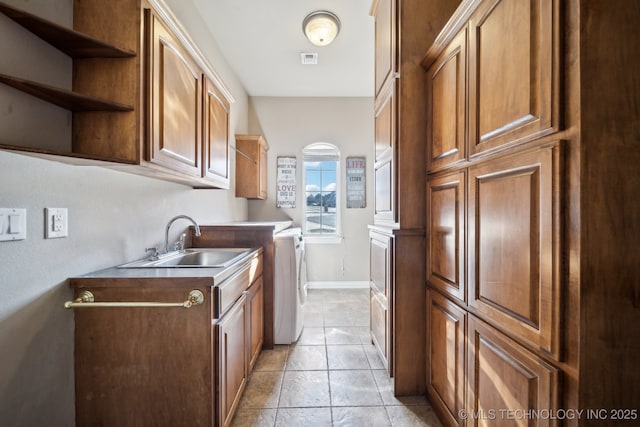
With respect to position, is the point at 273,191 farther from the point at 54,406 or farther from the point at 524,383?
the point at 524,383

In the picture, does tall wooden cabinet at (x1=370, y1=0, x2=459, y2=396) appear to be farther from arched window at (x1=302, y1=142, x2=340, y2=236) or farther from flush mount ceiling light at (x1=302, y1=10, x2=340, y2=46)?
arched window at (x1=302, y1=142, x2=340, y2=236)

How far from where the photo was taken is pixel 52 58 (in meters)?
1.11

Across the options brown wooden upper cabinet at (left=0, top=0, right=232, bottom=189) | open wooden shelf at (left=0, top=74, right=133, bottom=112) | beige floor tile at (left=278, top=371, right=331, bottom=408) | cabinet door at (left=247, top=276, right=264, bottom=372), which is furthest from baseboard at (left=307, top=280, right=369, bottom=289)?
open wooden shelf at (left=0, top=74, right=133, bottom=112)

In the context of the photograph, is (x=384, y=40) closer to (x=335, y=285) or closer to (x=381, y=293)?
(x=381, y=293)

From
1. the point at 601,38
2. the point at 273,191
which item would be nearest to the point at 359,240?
the point at 273,191

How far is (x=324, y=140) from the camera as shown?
14.4 feet

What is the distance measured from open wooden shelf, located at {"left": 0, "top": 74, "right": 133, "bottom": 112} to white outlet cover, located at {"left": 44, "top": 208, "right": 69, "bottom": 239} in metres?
0.42

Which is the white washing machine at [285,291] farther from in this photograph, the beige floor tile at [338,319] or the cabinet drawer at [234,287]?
the beige floor tile at [338,319]

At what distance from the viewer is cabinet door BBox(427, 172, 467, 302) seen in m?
1.34

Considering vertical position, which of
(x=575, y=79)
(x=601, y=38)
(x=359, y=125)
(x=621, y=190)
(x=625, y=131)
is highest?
(x=359, y=125)

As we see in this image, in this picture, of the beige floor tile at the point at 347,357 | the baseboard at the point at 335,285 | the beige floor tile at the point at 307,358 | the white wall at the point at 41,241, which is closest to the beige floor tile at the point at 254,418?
the beige floor tile at the point at 307,358

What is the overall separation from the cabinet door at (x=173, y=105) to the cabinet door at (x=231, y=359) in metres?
0.84

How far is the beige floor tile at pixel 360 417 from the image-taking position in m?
1.60

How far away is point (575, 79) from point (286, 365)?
232cm
